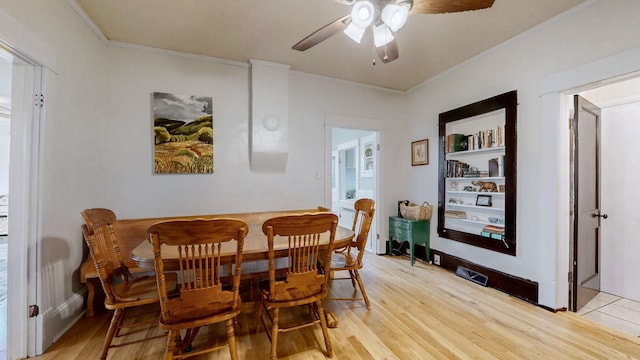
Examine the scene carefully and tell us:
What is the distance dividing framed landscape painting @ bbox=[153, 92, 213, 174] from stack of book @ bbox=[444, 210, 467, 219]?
3.08 m

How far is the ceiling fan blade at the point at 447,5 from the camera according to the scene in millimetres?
1472

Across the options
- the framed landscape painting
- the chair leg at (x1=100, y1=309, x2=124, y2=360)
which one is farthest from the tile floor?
the framed landscape painting

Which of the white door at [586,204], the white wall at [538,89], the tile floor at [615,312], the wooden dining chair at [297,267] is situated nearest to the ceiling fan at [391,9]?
the wooden dining chair at [297,267]

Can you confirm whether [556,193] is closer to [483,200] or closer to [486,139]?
[483,200]

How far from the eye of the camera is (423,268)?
11.0 feet

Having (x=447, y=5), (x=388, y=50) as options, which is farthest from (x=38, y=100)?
(x=447, y=5)

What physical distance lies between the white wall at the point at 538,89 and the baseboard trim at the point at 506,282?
0.18 feet

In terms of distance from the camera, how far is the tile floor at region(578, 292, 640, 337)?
210cm

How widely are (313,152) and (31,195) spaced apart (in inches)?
105

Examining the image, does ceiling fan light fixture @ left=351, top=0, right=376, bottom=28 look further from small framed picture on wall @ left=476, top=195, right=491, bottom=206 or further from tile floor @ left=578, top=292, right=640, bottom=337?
tile floor @ left=578, top=292, right=640, bottom=337

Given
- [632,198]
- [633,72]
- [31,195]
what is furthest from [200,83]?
[632,198]

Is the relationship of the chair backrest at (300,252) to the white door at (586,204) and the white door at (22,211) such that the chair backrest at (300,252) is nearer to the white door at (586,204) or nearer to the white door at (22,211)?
the white door at (22,211)

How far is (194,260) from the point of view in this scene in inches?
53.4

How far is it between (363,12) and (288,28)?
3.87 feet
